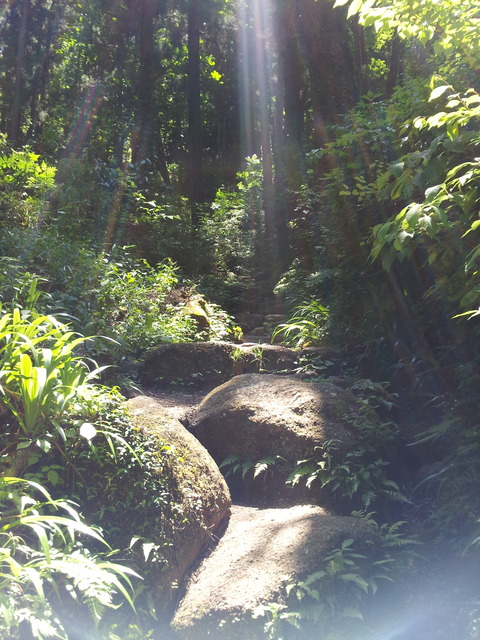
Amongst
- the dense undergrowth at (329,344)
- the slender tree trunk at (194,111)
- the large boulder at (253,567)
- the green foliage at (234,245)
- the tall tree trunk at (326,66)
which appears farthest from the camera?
the slender tree trunk at (194,111)

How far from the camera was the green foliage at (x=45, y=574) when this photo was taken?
2.49 m

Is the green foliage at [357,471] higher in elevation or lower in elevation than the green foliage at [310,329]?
lower

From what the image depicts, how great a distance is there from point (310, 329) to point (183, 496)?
4.05 metres

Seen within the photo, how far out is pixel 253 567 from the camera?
3412mm

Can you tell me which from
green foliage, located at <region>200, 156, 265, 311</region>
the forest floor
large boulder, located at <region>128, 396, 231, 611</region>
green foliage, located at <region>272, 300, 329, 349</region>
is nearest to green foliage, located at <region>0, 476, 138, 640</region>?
large boulder, located at <region>128, 396, 231, 611</region>

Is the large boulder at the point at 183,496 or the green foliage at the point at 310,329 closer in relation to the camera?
the large boulder at the point at 183,496

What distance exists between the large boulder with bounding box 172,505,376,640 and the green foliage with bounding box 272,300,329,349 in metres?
3.36

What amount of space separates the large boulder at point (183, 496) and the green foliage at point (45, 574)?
11.6 inches

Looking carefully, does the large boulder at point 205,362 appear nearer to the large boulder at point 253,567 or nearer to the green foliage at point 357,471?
the green foliage at point 357,471

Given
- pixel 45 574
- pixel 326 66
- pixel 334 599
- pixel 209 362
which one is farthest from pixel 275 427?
pixel 326 66

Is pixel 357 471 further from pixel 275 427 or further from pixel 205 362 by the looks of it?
pixel 205 362

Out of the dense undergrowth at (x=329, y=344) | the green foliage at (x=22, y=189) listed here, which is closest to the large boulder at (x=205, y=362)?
the dense undergrowth at (x=329, y=344)

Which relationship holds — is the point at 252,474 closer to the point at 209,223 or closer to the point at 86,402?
the point at 86,402

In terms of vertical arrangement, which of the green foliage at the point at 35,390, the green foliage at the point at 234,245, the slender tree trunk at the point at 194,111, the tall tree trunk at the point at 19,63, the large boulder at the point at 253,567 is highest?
the tall tree trunk at the point at 19,63
